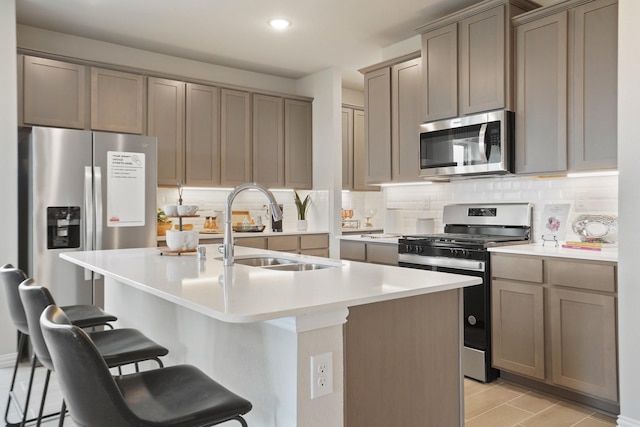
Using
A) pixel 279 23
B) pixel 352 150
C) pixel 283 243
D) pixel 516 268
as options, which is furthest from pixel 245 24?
pixel 516 268

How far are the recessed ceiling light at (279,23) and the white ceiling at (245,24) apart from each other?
0.22 ft

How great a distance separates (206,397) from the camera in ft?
4.78

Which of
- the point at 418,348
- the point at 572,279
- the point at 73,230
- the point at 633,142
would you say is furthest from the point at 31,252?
the point at 633,142

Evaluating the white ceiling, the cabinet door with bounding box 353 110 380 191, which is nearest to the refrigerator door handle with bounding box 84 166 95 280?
the white ceiling

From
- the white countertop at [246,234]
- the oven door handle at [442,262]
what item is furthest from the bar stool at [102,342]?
the white countertop at [246,234]

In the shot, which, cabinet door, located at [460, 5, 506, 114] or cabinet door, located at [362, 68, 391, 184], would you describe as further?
cabinet door, located at [362, 68, 391, 184]

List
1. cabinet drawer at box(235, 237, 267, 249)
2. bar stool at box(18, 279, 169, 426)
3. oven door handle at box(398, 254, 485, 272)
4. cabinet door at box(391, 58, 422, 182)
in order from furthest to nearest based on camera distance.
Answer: cabinet drawer at box(235, 237, 267, 249)
cabinet door at box(391, 58, 422, 182)
oven door handle at box(398, 254, 485, 272)
bar stool at box(18, 279, 169, 426)

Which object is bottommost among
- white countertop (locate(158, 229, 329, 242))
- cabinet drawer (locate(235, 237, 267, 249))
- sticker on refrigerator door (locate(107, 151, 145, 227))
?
cabinet drawer (locate(235, 237, 267, 249))

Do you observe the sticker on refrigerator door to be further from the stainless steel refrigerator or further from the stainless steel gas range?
the stainless steel gas range

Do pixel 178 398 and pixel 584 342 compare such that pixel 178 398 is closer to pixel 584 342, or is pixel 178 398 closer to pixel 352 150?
pixel 584 342

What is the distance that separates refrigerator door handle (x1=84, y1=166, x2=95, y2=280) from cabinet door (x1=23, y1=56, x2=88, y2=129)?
591 millimetres

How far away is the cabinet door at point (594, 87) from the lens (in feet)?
9.68

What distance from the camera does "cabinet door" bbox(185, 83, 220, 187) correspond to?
15.8 ft

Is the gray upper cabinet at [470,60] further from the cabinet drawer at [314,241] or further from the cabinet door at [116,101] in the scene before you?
the cabinet door at [116,101]
